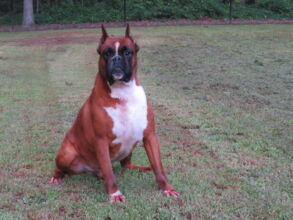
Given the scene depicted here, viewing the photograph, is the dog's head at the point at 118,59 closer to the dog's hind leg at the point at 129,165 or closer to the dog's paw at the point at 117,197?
the dog's paw at the point at 117,197

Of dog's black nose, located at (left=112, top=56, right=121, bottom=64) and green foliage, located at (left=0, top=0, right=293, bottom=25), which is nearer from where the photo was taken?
dog's black nose, located at (left=112, top=56, right=121, bottom=64)

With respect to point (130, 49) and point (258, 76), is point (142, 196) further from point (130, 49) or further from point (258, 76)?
point (258, 76)

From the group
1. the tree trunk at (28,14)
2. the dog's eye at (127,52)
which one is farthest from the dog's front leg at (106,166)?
the tree trunk at (28,14)

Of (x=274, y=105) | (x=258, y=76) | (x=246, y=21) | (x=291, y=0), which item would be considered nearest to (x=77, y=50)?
(x=258, y=76)

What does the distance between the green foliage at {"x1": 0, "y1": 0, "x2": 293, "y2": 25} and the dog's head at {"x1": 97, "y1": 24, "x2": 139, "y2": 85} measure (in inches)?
1012

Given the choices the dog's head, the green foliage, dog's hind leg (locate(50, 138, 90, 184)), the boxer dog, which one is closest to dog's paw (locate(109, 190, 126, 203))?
the boxer dog

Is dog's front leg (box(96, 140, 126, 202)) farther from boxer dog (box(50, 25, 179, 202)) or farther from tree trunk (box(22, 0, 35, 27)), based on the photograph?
tree trunk (box(22, 0, 35, 27))

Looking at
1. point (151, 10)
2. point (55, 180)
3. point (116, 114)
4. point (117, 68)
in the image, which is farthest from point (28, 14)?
point (117, 68)

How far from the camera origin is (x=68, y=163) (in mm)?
4691

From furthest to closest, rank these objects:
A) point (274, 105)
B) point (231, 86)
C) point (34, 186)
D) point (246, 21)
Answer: point (246, 21) → point (231, 86) → point (274, 105) → point (34, 186)

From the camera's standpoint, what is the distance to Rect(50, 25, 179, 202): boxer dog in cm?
411

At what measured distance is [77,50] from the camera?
58.9 feet

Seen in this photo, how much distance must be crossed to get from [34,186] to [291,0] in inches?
1258

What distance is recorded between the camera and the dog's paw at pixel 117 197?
13.7 feet
